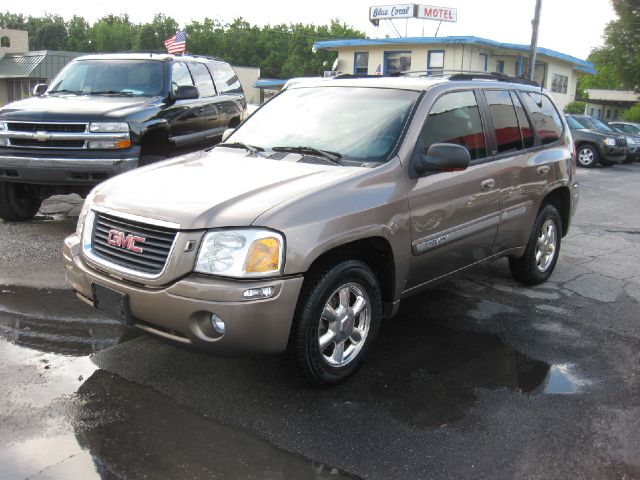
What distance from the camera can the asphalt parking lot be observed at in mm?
3027

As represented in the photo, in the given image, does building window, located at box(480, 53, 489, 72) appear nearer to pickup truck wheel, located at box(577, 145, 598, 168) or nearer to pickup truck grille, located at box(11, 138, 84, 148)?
pickup truck wheel, located at box(577, 145, 598, 168)

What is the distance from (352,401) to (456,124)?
7.14ft

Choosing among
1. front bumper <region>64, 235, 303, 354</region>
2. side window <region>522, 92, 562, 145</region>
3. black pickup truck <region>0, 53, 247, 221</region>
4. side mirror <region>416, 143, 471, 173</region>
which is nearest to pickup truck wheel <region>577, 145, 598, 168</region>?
black pickup truck <region>0, 53, 247, 221</region>

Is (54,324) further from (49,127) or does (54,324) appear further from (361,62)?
(361,62)

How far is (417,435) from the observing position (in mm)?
3297

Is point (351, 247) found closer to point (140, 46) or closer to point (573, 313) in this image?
point (573, 313)

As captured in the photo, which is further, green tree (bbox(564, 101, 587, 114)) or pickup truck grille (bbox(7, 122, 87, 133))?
green tree (bbox(564, 101, 587, 114))

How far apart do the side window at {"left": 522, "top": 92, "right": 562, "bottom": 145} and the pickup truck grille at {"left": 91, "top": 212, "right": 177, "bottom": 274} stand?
360cm

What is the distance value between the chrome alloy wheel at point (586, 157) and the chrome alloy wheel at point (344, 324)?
17.6 metres

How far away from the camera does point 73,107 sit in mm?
7125

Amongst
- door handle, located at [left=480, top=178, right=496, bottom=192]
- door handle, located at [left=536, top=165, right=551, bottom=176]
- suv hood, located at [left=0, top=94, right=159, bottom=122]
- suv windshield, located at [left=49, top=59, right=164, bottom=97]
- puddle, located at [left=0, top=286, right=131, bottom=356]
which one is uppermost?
suv windshield, located at [left=49, top=59, right=164, bottom=97]

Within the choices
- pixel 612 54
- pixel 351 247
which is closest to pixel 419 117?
pixel 351 247

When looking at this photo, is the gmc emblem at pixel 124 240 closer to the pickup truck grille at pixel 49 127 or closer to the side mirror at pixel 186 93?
the pickup truck grille at pixel 49 127

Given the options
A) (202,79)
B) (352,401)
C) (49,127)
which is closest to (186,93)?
(202,79)
